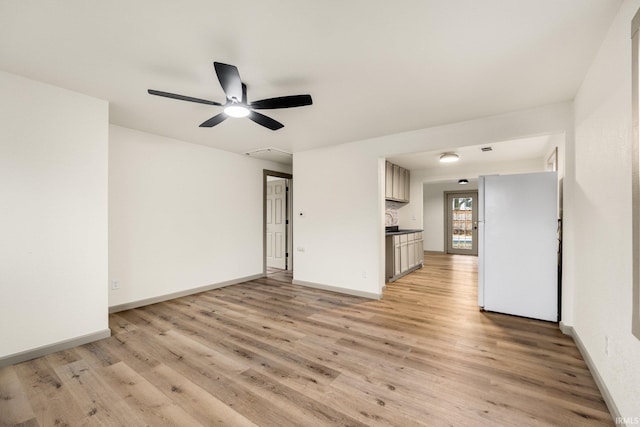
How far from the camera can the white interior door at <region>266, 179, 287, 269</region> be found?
653 centimetres

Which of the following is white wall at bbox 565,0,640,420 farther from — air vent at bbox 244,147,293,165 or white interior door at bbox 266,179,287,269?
white interior door at bbox 266,179,287,269

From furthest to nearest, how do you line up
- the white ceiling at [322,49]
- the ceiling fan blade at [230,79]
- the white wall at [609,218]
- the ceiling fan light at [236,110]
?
1. the ceiling fan light at [236,110]
2. the ceiling fan blade at [230,79]
3. the white ceiling at [322,49]
4. the white wall at [609,218]

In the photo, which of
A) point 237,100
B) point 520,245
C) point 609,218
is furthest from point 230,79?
point 520,245

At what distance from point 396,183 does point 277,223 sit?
9.83 feet

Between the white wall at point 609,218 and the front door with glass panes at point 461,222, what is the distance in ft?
22.5

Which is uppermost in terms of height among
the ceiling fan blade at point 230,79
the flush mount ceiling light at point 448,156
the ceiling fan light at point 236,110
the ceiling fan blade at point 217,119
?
the flush mount ceiling light at point 448,156

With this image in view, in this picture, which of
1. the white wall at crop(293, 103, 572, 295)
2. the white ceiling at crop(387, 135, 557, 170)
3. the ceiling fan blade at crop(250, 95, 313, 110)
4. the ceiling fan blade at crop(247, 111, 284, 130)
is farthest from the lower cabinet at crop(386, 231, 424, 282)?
the ceiling fan blade at crop(250, 95, 313, 110)

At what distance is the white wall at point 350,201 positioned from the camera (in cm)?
369

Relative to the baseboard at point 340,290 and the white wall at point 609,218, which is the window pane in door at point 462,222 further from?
the white wall at point 609,218

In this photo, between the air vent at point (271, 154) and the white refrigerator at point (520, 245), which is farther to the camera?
the air vent at point (271, 154)

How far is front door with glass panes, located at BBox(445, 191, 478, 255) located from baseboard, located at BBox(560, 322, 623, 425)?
643 centimetres

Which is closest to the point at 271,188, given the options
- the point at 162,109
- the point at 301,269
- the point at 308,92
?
the point at 301,269

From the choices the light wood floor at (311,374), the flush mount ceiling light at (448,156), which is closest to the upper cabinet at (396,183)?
the flush mount ceiling light at (448,156)

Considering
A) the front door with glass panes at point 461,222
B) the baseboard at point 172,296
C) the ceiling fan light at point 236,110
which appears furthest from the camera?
the front door with glass panes at point 461,222
